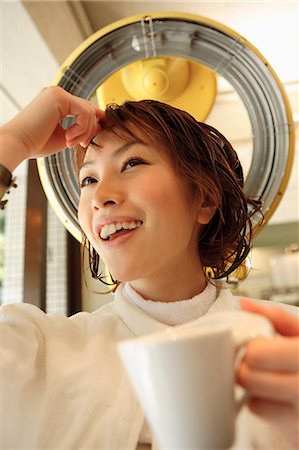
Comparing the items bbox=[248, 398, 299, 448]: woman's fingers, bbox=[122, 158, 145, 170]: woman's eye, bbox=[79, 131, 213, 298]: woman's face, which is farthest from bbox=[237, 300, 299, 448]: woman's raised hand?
bbox=[122, 158, 145, 170]: woman's eye

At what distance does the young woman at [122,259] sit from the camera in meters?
0.72

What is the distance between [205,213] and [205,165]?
0.36 feet

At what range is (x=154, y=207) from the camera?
0.84 meters

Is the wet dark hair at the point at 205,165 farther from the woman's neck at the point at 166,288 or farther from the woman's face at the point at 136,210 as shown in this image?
the woman's neck at the point at 166,288

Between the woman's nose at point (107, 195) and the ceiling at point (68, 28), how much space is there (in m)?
0.94

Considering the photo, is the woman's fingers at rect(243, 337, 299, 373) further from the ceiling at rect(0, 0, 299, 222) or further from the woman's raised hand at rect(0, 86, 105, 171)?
the ceiling at rect(0, 0, 299, 222)

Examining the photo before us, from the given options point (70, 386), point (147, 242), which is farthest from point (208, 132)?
point (70, 386)

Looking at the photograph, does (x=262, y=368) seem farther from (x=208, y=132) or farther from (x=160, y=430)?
(x=208, y=132)

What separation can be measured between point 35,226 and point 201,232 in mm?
863

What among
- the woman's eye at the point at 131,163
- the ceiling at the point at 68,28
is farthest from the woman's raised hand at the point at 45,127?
the ceiling at the point at 68,28

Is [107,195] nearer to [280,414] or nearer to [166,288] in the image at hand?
[166,288]

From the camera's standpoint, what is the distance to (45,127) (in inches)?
37.6

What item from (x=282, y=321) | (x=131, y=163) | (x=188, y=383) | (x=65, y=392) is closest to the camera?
(x=188, y=383)

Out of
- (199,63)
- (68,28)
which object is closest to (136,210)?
(199,63)
